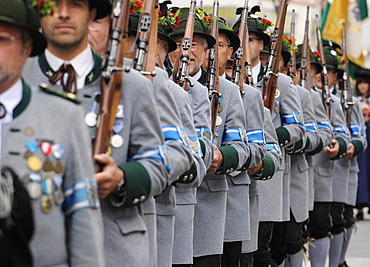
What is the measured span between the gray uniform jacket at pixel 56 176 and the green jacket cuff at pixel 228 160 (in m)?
3.54

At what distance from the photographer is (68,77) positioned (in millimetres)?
4656

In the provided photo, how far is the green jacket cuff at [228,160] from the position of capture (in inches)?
291

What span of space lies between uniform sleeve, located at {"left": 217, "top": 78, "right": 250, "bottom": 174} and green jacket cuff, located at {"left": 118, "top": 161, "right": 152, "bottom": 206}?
2.82 m

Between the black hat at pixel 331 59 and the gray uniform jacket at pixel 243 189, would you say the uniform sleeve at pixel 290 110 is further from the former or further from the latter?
the black hat at pixel 331 59

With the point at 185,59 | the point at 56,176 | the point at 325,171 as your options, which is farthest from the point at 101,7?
the point at 325,171

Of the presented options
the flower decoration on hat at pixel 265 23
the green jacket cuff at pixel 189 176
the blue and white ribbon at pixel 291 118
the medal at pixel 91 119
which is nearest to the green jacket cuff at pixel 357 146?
the flower decoration on hat at pixel 265 23

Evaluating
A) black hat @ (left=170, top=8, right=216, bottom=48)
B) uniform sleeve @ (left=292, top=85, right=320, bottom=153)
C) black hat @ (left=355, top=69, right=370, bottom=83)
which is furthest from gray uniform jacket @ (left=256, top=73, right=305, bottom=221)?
black hat @ (left=355, top=69, right=370, bottom=83)

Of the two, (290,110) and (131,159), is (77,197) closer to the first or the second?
(131,159)

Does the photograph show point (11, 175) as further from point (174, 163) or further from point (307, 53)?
point (307, 53)

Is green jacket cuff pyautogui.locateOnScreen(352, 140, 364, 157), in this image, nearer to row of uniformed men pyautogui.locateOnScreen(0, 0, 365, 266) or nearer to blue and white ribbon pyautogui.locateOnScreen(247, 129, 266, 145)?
row of uniformed men pyautogui.locateOnScreen(0, 0, 365, 266)

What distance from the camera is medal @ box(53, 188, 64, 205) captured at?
3.78m

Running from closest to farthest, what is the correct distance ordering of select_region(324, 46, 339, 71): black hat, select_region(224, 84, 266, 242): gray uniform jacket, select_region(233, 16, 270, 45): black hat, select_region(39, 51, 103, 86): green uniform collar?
1. select_region(39, 51, 103, 86): green uniform collar
2. select_region(224, 84, 266, 242): gray uniform jacket
3. select_region(233, 16, 270, 45): black hat
4. select_region(324, 46, 339, 71): black hat

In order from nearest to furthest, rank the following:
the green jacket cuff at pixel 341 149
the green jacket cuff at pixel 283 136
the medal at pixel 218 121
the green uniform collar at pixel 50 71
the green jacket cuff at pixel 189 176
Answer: the green uniform collar at pixel 50 71 → the green jacket cuff at pixel 189 176 → the medal at pixel 218 121 → the green jacket cuff at pixel 283 136 → the green jacket cuff at pixel 341 149

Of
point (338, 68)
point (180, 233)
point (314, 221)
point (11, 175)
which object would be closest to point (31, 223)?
point (11, 175)
